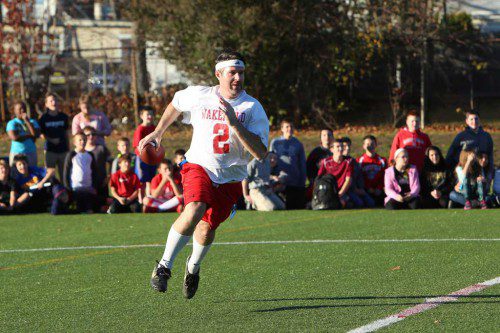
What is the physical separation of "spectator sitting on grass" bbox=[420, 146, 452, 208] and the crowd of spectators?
0.02 metres

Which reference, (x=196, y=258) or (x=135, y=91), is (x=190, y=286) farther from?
(x=135, y=91)

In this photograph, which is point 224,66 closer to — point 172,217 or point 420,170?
point 172,217

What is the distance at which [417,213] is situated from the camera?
14883mm

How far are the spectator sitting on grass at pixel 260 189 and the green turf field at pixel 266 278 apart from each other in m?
2.09

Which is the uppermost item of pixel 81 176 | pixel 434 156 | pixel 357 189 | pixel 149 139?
pixel 149 139

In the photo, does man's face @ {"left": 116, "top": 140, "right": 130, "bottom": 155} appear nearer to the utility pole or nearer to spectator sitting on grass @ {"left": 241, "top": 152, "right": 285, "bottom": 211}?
spectator sitting on grass @ {"left": 241, "top": 152, "right": 285, "bottom": 211}

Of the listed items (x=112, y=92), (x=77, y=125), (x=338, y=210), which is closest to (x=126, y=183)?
(x=77, y=125)

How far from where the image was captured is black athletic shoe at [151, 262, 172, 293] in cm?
762

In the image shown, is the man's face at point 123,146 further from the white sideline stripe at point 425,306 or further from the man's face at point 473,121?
the white sideline stripe at point 425,306

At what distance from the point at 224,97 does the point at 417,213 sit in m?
7.59

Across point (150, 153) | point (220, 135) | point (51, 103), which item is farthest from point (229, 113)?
point (51, 103)

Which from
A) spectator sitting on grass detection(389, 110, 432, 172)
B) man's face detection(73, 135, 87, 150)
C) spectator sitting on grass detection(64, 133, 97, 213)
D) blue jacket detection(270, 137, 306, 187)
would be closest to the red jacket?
spectator sitting on grass detection(389, 110, 432, 172)

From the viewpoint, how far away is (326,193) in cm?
1592

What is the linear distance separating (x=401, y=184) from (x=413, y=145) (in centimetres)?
113
